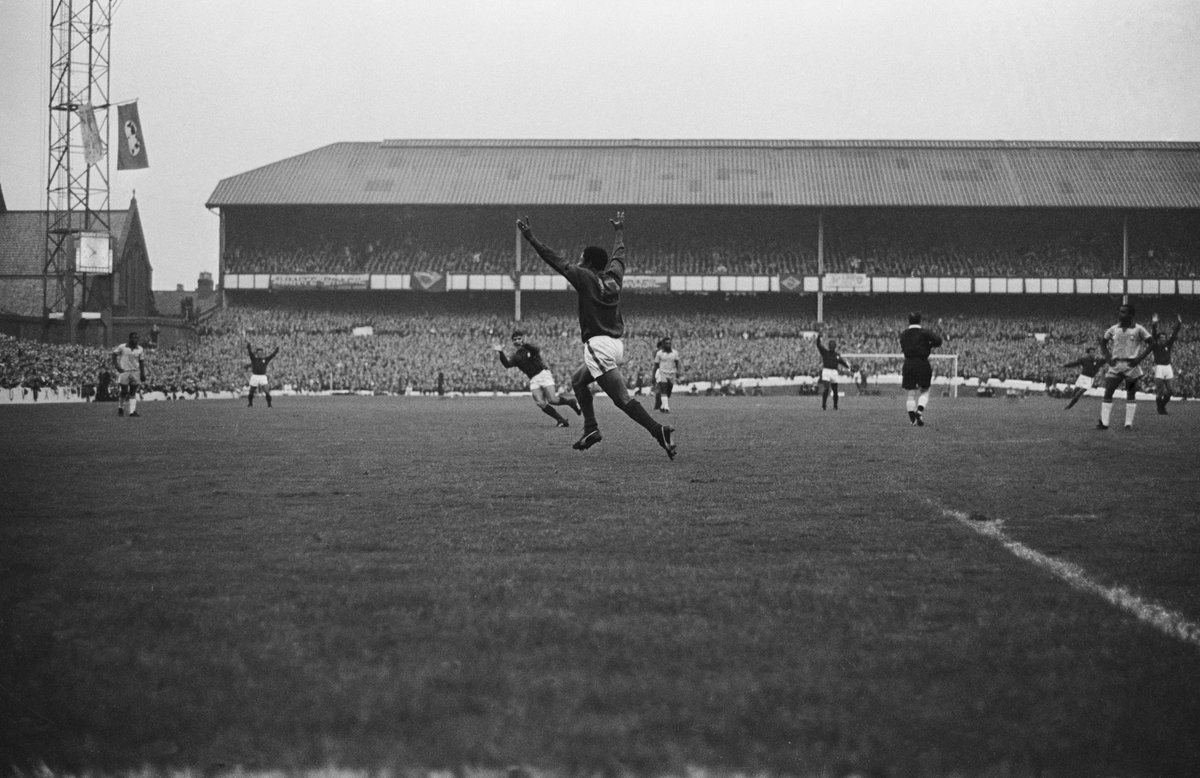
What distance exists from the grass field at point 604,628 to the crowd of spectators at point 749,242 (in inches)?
2186

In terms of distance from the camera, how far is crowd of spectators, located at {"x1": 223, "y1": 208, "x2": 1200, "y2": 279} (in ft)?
206

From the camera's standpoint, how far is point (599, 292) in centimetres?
1191

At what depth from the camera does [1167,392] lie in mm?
28500

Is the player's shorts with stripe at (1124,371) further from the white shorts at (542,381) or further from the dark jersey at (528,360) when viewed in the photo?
the dark jersey at (528,360)

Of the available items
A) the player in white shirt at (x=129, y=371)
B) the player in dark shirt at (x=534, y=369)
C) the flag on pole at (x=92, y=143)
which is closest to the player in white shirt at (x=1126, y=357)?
the player in dark shirt at (x=534, y=369)

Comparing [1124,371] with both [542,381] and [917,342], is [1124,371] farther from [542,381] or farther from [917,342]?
[542,381]

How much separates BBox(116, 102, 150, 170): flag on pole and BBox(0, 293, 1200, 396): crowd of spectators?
727 cm

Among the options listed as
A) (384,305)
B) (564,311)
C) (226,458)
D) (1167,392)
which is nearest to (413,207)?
(384,305)

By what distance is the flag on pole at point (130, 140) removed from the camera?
38.3m

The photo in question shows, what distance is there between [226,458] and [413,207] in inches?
2131

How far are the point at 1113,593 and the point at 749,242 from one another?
200 feet

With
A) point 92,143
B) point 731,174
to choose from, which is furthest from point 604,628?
point 731,174

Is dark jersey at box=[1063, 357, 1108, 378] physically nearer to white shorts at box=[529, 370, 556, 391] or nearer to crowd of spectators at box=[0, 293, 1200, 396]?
white shorts at box=[529, 370, 556, 391]

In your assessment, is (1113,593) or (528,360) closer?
(1113,593)
